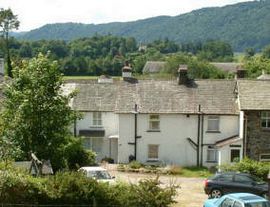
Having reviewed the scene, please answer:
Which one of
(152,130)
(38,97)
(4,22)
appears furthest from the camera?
(4,22)

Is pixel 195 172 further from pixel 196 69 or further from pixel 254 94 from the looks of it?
pixel 196 69

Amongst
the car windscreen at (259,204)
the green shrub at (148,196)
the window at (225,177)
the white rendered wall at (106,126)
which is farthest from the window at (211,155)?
the car windscreen at (259,204)

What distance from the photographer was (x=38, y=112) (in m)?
35.2

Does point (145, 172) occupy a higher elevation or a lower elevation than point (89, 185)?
lower

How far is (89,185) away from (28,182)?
2.75 m

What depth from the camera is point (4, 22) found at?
117 m

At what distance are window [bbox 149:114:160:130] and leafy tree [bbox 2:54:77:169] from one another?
1552 cm

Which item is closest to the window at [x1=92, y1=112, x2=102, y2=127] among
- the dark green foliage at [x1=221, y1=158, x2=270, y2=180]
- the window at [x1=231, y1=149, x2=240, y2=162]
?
the window at [x1=231, y1=149, x2=240, y2=162]

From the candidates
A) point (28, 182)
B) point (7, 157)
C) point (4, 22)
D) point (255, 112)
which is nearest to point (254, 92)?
point (255, 112)

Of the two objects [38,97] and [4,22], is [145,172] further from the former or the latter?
[4,22]

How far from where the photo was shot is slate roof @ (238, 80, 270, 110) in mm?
45938

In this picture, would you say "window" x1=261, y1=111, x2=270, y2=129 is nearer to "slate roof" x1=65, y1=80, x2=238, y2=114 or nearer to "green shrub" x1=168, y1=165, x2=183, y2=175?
"slate roof" x1=65, y1=80, x2=238, y2=114

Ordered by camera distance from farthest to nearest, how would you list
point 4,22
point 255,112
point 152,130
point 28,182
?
point 4,22
point 152,130
point 255,112
point 28,182

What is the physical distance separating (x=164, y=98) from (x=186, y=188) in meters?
13.5
